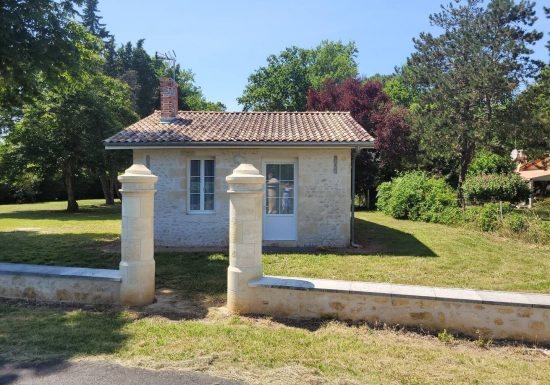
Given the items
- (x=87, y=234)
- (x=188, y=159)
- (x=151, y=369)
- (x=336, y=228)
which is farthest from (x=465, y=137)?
(x=151, y=369)

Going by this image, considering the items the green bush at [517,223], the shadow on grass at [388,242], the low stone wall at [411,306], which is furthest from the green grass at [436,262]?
the low stone wall at [411,306]

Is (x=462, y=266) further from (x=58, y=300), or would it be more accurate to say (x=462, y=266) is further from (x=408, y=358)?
(x=58, y=300)

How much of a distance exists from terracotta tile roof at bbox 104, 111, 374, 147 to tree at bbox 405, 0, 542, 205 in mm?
10512

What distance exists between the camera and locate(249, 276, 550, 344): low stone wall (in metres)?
5.03

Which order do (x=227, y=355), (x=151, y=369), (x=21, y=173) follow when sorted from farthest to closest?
1. (x=21, y=173)
2. (x=227, y=355)
3. (x=151, y=369)

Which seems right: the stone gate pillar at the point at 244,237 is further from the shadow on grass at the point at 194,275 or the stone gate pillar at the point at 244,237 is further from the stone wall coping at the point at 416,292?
the shadow on grass at the point at 194,275

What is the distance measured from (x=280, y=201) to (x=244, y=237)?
6089 millimetres

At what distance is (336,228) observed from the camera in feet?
38.5

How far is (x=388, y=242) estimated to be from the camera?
12.7m

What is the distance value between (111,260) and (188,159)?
11.3 ft

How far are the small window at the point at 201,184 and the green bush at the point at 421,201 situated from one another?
9.97 meters

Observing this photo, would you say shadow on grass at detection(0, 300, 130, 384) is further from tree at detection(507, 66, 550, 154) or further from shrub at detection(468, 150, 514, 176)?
shrub at detection(468, 150, 514, 176)

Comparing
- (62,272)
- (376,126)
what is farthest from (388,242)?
(376,126)

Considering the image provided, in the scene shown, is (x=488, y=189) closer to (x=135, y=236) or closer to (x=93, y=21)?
(x=135, y=236)
